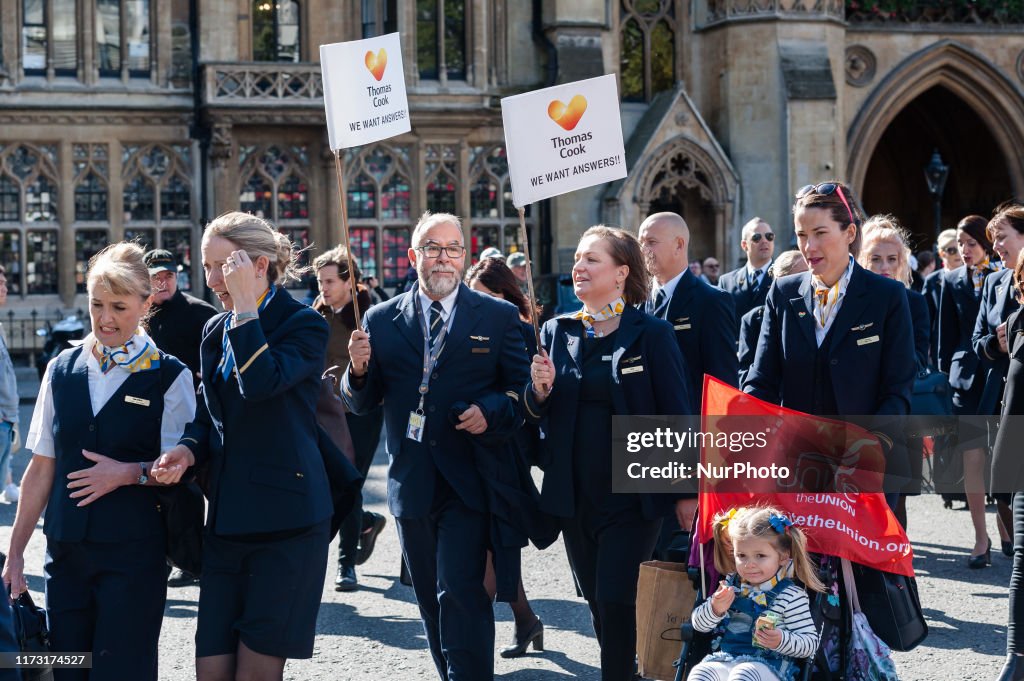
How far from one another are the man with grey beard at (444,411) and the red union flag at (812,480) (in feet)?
2.62

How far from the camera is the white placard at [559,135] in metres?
5.20

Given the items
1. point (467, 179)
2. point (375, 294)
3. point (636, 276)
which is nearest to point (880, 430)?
point (636, 276)

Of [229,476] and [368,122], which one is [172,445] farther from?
[368,122]

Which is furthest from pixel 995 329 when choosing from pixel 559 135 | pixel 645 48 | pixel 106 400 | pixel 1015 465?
pixel 645 48

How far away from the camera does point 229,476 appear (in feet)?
13.7

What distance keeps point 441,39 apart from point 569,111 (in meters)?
15.2

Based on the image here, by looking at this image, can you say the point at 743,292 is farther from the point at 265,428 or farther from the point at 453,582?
the point at 265,428

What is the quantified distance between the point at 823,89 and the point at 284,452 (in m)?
17.9

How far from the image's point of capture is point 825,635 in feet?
13.9

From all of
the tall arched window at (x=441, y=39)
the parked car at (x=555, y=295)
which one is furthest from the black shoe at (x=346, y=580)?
the tall arched window at (x=441, y=39)

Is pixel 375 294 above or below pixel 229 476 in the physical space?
above

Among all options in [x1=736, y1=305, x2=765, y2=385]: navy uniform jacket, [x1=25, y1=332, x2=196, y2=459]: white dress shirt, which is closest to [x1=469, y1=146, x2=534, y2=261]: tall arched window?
[x1=736, y1=305, x2=765, y2=385]: navy uniform jacket

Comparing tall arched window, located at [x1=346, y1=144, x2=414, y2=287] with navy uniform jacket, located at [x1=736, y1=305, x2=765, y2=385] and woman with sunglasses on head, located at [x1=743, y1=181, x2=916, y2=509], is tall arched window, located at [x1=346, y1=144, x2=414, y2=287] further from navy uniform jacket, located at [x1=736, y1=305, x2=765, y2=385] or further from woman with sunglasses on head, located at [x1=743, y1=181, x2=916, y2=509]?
woman with sunglasses on head, located at [x1=743, y1=181, x2=916, y2=509]

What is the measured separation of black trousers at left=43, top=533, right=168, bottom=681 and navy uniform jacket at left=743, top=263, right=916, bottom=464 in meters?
2.25
